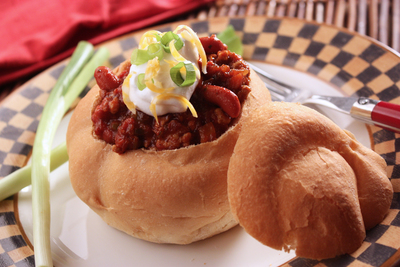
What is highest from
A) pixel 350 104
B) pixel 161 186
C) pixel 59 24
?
pixel 350 104

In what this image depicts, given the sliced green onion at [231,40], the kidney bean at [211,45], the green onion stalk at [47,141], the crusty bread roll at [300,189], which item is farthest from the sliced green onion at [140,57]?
the sliced green onion at [231,40]

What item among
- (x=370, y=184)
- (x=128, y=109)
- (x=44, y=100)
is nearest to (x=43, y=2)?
(x=44, y=100)

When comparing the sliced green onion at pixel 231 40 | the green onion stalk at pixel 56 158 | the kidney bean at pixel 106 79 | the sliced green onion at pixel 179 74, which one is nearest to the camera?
the sliced green onion at pixel 179 74

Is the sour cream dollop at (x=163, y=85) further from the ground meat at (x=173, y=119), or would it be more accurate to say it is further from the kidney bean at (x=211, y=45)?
the kidney bean at (x=211, y=45)

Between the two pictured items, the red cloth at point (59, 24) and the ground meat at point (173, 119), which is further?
the red cloth at point (59, 24)

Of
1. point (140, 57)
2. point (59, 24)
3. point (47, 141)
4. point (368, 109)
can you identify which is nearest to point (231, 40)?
point (368, 109)

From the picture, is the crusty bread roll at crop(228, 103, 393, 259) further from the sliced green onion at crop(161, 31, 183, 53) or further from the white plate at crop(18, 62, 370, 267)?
the sliced green onion at crop(161, 31, 183, 53)

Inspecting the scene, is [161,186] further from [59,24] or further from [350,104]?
[59,24]
